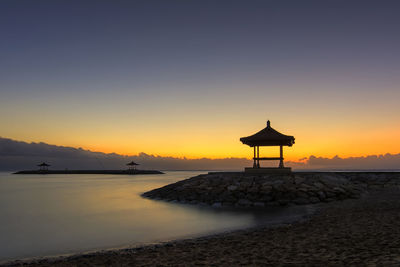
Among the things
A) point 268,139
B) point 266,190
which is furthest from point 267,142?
point 266,190

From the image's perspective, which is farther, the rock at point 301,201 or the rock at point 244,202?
the rock at point 244,202

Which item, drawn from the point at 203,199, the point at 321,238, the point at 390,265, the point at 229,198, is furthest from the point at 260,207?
the point at 390,265

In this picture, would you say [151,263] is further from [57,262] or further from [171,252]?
[57,262]

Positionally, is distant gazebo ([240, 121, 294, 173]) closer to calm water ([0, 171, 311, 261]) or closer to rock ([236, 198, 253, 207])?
rock ([236, 198, 253, 207])

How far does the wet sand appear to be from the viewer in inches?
272

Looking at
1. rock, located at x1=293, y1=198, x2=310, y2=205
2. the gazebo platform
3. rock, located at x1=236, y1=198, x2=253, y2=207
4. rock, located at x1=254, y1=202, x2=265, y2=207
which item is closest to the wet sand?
rock, located at x1=293, y1=198, x2=310, y2=205

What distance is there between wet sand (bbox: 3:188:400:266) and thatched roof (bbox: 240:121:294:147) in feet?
39.7

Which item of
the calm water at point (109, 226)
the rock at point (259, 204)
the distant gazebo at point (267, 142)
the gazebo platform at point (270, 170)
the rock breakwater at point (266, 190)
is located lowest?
the calm water at point (109, 226)

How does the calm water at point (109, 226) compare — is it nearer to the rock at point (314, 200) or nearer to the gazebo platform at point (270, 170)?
the rock at point (314, 200)

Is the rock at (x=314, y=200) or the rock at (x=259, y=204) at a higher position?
the rock at (x=314, y=200)

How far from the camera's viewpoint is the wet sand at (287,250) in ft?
22.6

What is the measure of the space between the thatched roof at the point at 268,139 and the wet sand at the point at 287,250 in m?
12.1

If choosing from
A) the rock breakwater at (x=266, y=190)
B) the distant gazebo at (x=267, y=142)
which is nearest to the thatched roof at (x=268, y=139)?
the distant gazebo at (x=267, y=142)

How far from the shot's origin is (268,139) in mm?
23688
